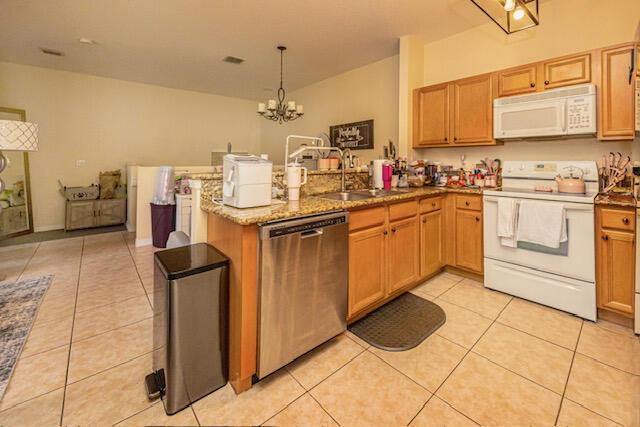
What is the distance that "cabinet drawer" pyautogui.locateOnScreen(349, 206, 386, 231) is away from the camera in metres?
1.97

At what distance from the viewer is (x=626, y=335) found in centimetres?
200

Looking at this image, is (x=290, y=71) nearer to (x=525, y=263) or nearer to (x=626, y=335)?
(x=525, y=263)

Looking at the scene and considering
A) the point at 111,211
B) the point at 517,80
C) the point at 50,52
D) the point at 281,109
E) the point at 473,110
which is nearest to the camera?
the point at 517,80

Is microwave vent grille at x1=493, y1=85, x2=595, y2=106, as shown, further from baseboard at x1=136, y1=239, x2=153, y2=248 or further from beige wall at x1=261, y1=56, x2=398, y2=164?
baseboard at x1=136, y1=239, x2=153, y2=248

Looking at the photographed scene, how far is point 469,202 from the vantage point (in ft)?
9.39

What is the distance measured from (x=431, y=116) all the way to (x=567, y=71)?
4.09ft

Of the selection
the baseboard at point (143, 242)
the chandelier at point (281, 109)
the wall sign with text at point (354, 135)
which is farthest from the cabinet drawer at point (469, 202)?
the baseboard at point (143, 242)

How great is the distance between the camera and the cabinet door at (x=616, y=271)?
204cm

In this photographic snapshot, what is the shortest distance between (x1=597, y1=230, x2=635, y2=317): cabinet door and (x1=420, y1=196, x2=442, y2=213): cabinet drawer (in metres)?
1.21

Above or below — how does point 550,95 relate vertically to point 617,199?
above

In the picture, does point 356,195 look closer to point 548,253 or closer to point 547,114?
point 548,253

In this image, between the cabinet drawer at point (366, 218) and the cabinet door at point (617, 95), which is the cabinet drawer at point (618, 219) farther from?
the cabinet drawer at point (366, 218)

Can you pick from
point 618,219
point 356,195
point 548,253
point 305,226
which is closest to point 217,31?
point 356,195

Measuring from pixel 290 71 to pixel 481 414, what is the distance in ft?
16.9
